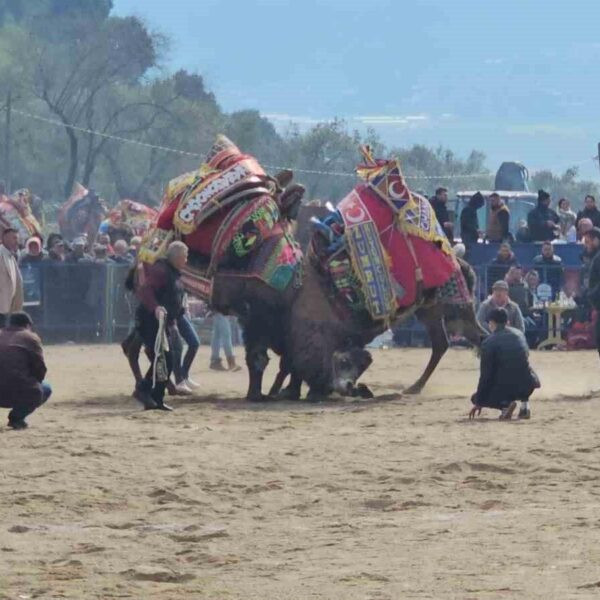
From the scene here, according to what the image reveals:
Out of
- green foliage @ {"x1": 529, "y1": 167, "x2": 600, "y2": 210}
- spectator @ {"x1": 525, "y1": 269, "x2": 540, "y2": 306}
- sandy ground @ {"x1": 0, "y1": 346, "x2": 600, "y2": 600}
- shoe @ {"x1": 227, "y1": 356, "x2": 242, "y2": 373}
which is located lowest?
sandy ground @ {"x1": 0, "y1": 346, "x2": 600, "y2": 600}

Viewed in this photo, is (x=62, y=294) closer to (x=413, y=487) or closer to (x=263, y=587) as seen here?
(x=413, y=487)

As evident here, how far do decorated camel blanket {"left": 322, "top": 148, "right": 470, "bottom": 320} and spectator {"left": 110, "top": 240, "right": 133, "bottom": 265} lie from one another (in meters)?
9.57

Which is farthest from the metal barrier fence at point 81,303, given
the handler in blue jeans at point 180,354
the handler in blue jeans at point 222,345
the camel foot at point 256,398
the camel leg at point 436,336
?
the camel foot at point 256,398

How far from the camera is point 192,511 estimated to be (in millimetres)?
12727

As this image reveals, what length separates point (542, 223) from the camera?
29.0 m

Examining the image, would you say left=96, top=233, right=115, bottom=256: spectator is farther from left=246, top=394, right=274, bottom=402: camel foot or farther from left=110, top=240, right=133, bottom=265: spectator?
left=246, top=394, right=274, bottom=402: camel foot

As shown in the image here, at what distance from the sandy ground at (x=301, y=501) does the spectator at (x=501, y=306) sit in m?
1.12

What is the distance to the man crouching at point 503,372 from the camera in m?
16.7

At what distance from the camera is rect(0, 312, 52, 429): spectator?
15.8m

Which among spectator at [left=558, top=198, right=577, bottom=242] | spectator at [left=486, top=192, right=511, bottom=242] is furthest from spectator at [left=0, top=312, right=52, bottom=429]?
spectator at [left=558, top=198, right=577, bottom=242]

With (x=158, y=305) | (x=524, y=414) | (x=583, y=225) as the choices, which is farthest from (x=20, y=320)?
(x=583, y=225)

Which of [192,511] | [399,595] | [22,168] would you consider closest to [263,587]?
[399,595]

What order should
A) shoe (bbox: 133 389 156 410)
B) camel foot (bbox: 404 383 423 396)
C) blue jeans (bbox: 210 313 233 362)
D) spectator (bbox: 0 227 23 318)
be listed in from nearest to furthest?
shoe (bbox: 133 389 156 410) → spectator (bbox: 0 227 23 318) → camel foot (bbox: 404 383 423 396) → blue jeans (bbox: 210 313 233 362)

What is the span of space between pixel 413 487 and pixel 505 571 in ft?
11.0
